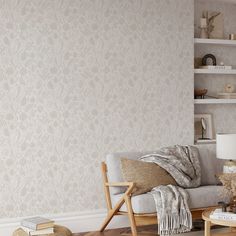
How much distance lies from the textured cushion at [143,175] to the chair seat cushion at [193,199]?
11 centimetres

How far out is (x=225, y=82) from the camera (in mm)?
6258

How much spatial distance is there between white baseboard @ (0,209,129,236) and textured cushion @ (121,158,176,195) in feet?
2.51

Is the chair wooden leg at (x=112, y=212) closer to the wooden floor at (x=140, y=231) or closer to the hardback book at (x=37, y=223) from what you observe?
the wooden floor at (x=140, y=231)

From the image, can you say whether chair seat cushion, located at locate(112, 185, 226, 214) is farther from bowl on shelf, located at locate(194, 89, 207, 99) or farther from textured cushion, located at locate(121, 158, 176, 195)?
bowl on shelf, located at locate(194, 89, 207, 99)

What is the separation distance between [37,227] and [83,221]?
816 mm

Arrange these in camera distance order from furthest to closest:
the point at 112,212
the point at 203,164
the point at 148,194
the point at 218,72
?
the point at 218,72 < the point at 203,164 < the point at 112,212 < the point at 148,194

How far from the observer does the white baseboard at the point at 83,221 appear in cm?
509

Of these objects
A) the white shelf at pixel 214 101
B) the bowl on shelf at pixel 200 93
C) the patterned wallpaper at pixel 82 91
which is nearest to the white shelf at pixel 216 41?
the patterned wallpaper at pixel 82 91

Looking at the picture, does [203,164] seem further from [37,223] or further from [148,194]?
[37,223]

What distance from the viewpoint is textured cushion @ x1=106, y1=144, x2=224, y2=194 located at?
5000mm

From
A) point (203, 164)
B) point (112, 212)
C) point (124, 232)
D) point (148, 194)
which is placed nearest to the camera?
point (148, 194)

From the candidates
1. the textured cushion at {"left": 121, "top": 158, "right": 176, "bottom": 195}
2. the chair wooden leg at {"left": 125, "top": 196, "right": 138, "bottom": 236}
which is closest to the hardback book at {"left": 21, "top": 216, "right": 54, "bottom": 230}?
the chair wooden leg at {"left": 125, "top": 196, "right": 138, "bottom": 236}

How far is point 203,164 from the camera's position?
5.38 m

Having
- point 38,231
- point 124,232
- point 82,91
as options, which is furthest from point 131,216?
point 82,91
